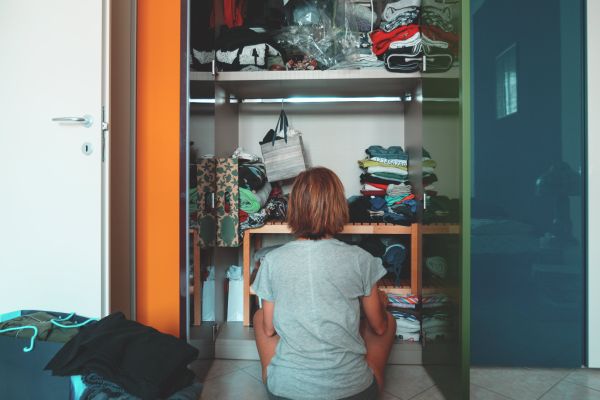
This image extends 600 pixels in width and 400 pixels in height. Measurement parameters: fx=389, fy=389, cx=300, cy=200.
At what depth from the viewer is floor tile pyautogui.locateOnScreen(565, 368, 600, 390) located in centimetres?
178

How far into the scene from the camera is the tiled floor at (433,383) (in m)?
1.64

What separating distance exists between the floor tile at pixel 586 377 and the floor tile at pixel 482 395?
1.46 feet

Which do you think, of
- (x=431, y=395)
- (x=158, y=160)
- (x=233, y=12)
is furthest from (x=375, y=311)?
(x=233, y=12)

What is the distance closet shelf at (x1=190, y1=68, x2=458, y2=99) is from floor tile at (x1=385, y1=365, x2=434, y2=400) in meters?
1.36

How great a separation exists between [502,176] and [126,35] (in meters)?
1.85

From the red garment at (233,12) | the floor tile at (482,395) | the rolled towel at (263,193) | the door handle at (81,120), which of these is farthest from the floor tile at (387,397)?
the red garment at (233,12)

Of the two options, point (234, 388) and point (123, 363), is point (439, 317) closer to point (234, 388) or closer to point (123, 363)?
point (234, 388)

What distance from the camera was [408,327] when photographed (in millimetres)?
1941

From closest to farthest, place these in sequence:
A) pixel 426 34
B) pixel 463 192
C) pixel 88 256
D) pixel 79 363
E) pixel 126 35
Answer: pixel 79 363, pixel 463 192, pixel 88 256, pixel 126 35, pixel 426 34

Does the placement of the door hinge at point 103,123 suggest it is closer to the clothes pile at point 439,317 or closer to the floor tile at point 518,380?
the clothes pile at point 439,317

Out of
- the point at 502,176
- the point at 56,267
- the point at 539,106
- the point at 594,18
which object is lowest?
the point at 56,267

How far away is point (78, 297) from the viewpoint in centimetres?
147

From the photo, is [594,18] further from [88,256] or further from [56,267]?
[56,267]

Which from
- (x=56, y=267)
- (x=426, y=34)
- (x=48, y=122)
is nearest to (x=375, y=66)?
(x=426, y=34)
